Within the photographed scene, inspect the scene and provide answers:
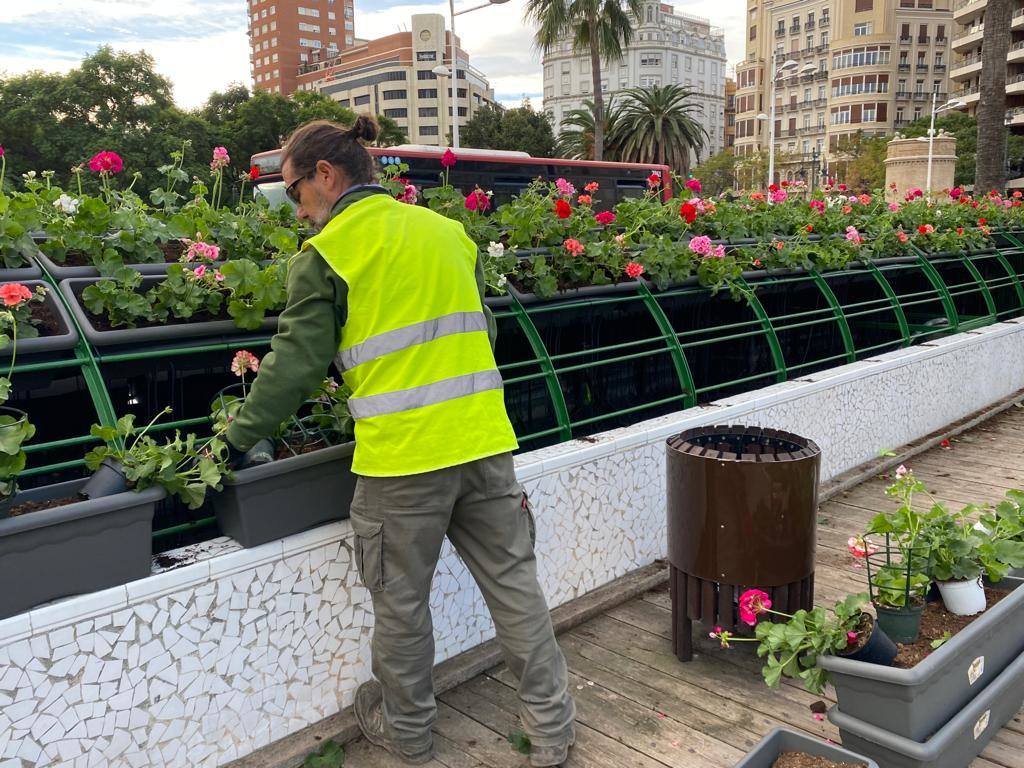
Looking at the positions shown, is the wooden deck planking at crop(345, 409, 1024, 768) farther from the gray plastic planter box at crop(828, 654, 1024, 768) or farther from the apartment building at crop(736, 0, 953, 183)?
the apartment building at crop(736, 0, 953, 183)

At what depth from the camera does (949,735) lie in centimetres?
249

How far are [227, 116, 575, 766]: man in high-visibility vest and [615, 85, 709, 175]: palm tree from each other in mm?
44077

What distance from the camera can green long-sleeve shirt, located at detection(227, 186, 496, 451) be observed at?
2.42 metres

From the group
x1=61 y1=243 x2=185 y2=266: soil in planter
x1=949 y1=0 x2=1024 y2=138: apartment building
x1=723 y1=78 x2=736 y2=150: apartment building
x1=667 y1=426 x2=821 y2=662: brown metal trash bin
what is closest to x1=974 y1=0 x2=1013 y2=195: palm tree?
x1=667 y1=426 x2=821 y2=662: brown metal trash bin

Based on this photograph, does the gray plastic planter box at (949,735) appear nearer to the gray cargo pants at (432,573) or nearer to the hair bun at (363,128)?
the gray cargo pants at (432,573)

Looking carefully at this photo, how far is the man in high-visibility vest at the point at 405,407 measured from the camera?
2438mm

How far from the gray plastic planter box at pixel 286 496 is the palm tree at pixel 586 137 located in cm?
4492

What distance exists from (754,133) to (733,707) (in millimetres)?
103680

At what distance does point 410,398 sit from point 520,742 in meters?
1.31

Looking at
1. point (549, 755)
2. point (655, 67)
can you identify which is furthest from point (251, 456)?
point (655, 67)

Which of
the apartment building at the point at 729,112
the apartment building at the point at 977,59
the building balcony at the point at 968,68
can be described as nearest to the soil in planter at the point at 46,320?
the apartment building at the point at 977,59

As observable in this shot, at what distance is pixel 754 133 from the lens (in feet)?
322

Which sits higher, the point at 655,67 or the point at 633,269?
the point at 655,67

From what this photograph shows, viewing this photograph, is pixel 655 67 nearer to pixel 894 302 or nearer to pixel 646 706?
pixel 894 302
